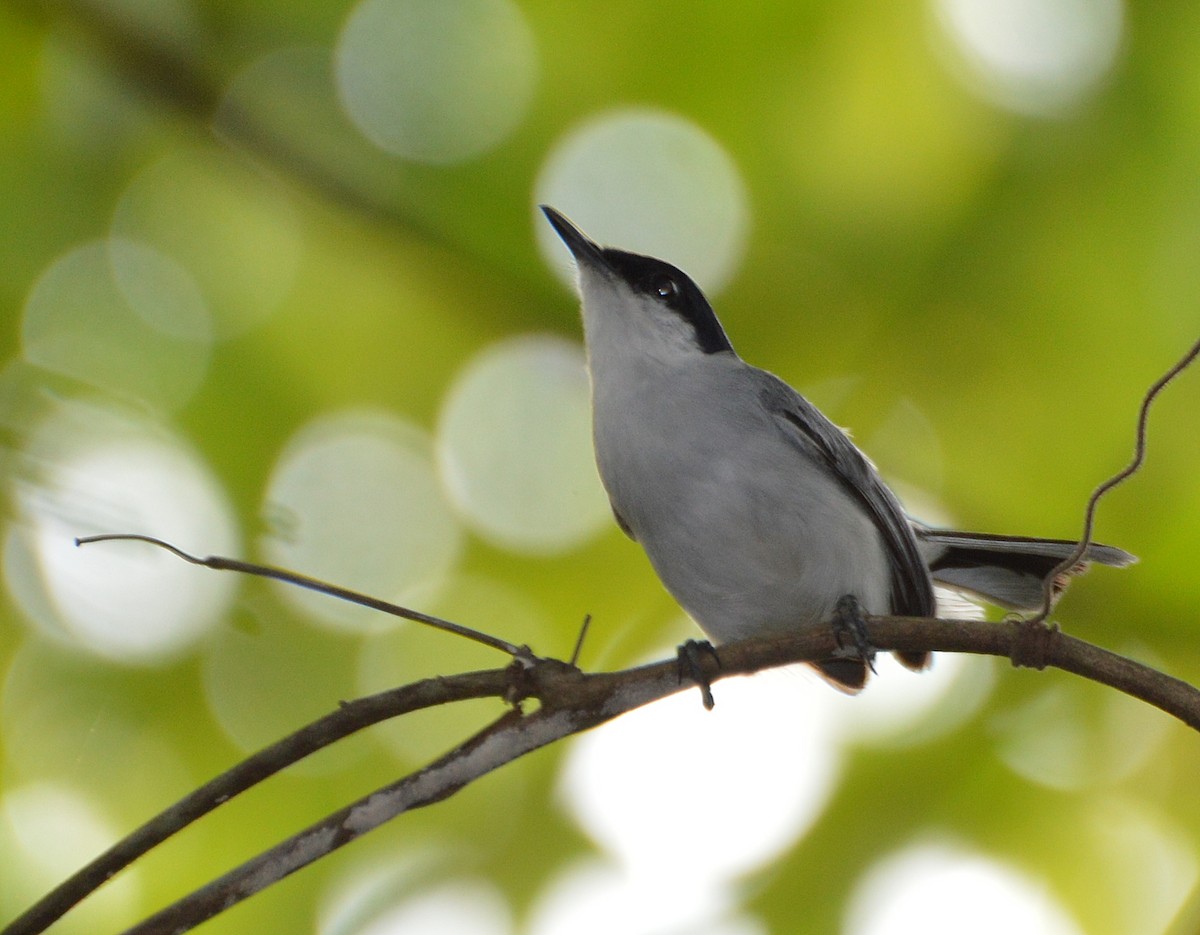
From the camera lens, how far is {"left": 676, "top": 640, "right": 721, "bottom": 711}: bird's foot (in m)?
1.46

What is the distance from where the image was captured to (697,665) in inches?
66.3

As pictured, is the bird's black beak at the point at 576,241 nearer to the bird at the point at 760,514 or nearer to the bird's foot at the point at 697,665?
the bird at the point at 760,514

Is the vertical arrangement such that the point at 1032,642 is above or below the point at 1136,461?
below

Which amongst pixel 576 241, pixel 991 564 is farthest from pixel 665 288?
pixel 991 564

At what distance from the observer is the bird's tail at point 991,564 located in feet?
8.13

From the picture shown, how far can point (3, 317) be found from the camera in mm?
2529

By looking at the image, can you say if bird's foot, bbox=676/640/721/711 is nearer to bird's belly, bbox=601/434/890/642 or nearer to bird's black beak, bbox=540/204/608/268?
bird's belly, bbox=601/434/890/642

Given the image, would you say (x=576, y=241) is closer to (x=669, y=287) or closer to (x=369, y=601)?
(x=669, y=287)

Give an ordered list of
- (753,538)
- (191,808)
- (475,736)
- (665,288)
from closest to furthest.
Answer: (191,808) → (475,736) → (753,538) → (665,288)

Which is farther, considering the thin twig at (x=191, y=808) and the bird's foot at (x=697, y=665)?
the bird's foot at (x=697, y=665)

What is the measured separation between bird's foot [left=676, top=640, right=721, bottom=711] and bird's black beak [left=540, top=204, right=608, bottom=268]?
105cm

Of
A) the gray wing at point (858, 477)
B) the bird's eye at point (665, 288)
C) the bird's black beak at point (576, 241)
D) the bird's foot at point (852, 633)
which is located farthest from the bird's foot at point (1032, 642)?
the bird's eye at point (665, 288)

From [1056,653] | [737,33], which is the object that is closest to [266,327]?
[737,33]

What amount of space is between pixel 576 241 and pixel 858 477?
0.92 m
